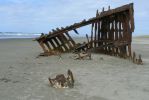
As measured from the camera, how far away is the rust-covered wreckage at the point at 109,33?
14367 mm

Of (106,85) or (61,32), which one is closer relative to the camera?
(106,85)

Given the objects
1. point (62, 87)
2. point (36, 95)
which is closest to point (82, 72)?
point (62, 87)

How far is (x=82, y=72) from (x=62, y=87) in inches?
106

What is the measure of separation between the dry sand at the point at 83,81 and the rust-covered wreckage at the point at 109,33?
1.12 metres

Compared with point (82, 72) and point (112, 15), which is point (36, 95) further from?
point (112, 15)

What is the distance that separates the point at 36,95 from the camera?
740 centimetres

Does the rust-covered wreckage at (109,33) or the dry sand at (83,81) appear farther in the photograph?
the rust-covered wreckage at (109,33)

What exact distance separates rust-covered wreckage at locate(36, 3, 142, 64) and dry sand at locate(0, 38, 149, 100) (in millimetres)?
1119

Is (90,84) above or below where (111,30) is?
below

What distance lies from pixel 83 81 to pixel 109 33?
657 centimetres

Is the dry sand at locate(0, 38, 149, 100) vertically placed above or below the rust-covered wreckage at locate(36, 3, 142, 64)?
below

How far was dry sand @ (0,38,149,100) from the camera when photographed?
292 inches

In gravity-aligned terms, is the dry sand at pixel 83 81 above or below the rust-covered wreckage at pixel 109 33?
below

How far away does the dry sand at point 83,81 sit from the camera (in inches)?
292
